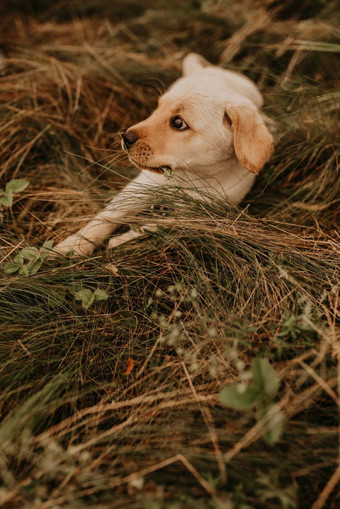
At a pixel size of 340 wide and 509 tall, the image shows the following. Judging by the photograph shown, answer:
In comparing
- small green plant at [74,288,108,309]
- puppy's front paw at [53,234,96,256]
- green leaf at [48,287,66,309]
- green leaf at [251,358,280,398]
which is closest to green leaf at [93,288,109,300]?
small green plant at [74,288,108,309]

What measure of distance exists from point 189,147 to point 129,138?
0.31 m

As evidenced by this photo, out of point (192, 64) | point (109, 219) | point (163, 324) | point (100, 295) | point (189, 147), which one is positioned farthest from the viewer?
point (192, 64)

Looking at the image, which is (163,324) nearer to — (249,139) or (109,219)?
(109,219)

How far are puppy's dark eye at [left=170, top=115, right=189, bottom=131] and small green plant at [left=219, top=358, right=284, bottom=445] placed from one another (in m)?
1.33

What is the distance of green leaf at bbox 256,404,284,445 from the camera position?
1.14 meters

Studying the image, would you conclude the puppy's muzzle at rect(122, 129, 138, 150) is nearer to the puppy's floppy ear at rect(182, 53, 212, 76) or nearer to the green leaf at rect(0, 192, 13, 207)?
the green leaf at rect(0, 192, 13, 207)

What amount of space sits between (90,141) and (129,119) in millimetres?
414

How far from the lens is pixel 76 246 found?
203 centimetres

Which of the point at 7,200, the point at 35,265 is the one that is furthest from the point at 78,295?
the point at 7,200

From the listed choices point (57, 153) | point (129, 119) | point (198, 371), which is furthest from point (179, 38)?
point (198, 371)

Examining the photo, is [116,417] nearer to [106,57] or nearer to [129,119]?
[129,119]

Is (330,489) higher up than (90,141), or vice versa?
(90,141)

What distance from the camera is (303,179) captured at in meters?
2.51

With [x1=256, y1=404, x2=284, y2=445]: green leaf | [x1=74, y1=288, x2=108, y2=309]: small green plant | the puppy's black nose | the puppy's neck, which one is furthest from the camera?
the puppy's neck
